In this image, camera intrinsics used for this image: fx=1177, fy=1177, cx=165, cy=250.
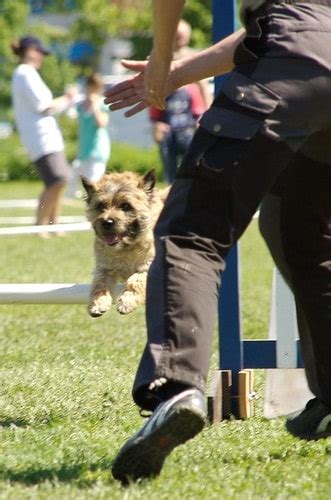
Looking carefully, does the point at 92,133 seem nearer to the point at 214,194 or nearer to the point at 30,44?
the point at 30,44

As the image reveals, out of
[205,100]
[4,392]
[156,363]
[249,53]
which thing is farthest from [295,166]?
[205,100]

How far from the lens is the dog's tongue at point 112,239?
524 centimetres

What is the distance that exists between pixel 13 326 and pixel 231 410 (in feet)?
9.57

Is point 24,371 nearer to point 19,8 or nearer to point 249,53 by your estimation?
point 249,53

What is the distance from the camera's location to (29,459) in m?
3.37

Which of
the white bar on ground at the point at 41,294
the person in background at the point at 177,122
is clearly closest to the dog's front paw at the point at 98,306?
the white bar on ground at the point at 41,294

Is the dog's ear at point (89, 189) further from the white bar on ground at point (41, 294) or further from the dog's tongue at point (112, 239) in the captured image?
the white bar on ground at point (41, 294)

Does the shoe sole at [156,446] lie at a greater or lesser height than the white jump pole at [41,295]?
greater

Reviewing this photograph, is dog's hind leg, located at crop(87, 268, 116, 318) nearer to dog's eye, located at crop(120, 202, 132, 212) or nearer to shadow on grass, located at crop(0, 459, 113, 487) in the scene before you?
dog's eye, located at crop(120, 202, 132, 212)

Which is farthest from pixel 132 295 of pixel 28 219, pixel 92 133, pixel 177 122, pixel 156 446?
pixel 28 219

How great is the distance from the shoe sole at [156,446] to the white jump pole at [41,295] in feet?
5.00

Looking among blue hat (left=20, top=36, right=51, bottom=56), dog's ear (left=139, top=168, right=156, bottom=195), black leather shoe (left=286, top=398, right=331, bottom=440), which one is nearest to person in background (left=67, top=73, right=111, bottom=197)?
blue hat (left=20, top=36, right=51, bottom=56)

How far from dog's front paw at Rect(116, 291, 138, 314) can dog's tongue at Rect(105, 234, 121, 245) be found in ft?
1.34

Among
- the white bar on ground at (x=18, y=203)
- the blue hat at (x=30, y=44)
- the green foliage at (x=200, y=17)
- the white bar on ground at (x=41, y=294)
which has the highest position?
the white bar on ground at (x=41, y=294)
